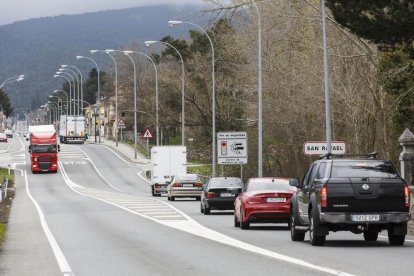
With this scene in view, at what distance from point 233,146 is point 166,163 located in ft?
30.4

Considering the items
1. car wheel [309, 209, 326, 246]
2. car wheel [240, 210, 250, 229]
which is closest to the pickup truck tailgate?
car wheel [309, 209, 326, 246]

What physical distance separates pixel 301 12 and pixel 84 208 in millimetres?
14164

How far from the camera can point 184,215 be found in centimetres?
3719

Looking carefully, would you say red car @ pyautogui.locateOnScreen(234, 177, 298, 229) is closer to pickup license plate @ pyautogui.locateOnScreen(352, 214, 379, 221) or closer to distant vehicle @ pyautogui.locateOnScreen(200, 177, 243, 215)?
pickup license plate @ pyautogui.locateOnScreen(352, 214, 379, 221)

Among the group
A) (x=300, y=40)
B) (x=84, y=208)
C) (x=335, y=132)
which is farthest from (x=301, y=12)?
(x=84, y=208)

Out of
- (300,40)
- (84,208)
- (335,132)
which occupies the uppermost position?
(300,40)

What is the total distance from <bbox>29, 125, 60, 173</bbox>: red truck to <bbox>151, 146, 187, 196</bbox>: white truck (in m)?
25.4

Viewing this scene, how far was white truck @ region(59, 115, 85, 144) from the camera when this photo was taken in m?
134

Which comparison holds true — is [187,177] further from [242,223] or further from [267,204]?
[267,204]

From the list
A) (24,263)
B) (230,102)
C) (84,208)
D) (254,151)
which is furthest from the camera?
(230,102)

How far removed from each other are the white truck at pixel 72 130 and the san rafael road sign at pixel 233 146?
7959 cm

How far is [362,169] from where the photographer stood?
19734 millimetres

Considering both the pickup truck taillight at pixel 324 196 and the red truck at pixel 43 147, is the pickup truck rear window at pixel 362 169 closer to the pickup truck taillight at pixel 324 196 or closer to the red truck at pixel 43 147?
the pickup truck taillight at pixel 324 196

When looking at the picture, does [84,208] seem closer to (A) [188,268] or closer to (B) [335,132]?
(B) [335,132]
